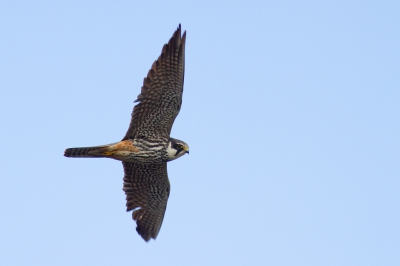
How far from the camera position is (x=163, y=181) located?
16.4m

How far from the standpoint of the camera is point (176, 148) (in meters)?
15.3

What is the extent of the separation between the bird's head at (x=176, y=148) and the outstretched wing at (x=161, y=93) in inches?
16.4

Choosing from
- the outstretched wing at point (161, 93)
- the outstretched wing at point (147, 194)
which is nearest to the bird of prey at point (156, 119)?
the outstretched wing at point (161, 93)

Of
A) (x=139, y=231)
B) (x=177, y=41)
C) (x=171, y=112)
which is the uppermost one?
(x=177, y=41)

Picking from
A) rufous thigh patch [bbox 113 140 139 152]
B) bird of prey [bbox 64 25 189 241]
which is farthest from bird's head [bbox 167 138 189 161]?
rufous thigh patch [bbox 113 140 139 152]

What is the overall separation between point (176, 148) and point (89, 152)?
1884 mm

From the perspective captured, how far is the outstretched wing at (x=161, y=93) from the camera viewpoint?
15039 millimetres

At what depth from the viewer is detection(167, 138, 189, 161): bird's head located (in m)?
15.3

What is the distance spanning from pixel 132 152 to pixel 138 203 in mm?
1790

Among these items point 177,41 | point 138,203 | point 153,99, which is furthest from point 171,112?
point 138,203

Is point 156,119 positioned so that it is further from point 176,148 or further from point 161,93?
point 176,148

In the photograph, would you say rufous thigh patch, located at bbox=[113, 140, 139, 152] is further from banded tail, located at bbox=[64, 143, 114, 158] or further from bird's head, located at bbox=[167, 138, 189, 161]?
bird's head, located at bbox=[167, 138, 189, 161]

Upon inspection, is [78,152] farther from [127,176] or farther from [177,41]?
[177,41]

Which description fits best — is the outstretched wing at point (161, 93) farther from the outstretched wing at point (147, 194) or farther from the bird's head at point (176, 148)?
the outstretched wing at point (147, 194)
